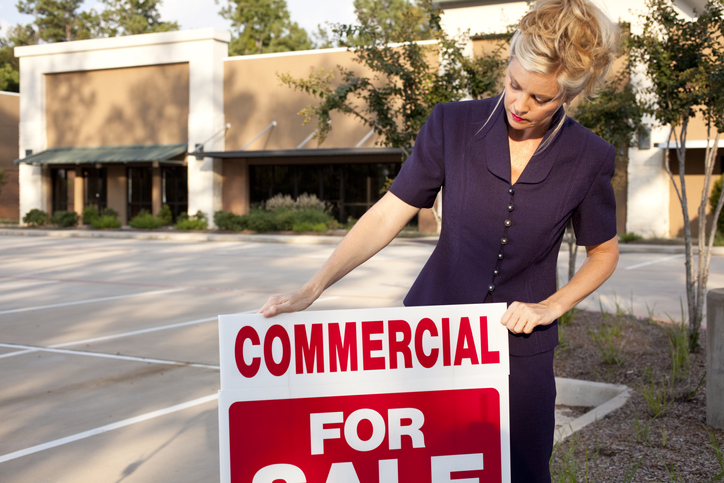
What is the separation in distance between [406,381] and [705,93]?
583cm

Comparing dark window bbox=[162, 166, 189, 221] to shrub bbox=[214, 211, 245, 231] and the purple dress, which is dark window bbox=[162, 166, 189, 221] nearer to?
shrub bbox=[214, 211, 245, 231]

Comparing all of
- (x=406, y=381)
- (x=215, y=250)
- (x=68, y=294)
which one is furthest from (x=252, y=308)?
(x=215, y=250)

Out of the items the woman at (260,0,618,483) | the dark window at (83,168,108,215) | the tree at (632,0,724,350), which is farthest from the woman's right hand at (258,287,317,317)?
the dark window at (83,168,108,215)

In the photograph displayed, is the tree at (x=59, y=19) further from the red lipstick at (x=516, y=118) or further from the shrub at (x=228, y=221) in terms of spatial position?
the red lipstick at (x=516, y=118)

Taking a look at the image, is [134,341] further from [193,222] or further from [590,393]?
[193,222]

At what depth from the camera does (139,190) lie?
33250mm

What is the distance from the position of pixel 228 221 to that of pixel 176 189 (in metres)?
5.39

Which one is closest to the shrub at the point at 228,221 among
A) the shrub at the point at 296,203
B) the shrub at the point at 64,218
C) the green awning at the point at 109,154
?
the shrub at the point at 296,203

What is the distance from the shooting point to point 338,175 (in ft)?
98.1

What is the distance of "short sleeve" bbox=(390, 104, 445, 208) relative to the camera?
2.19 m

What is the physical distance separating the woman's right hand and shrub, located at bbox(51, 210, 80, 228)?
102 ft

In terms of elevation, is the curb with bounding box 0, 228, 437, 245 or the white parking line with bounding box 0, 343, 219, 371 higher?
the curb with bounding box 0, 228, 437, 245

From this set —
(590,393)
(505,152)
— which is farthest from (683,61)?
(505,152)

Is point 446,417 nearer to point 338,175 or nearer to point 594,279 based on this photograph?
point 594,279
